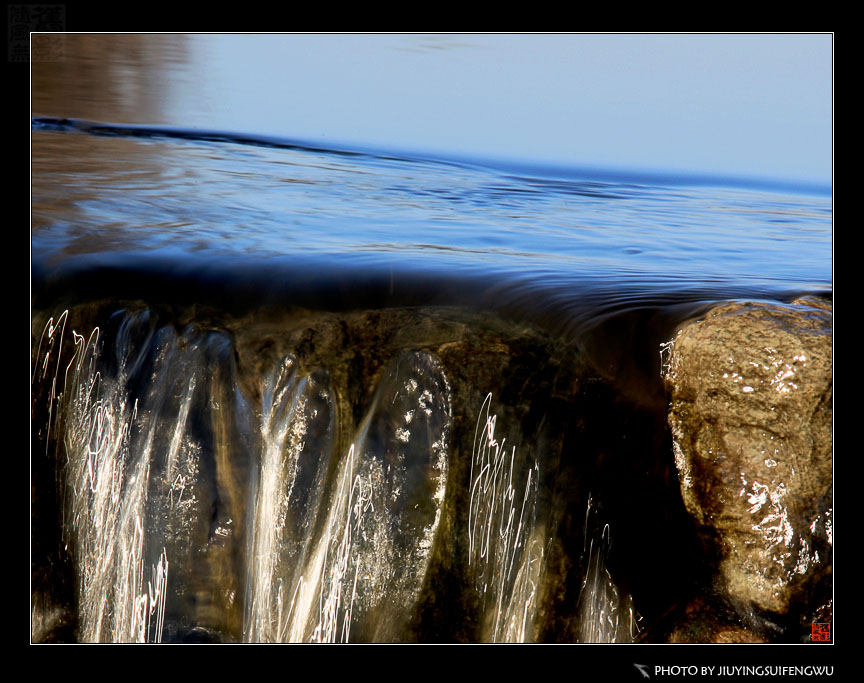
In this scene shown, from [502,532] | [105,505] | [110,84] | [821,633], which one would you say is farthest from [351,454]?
[110,84]

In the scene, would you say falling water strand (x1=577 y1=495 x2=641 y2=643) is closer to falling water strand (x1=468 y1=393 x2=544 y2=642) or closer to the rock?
falling water strand (x1=468 y1=393 x2=544 y2=642)

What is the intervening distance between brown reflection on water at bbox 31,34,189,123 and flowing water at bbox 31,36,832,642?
9.46 feet

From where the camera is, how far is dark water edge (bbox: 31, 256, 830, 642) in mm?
2756

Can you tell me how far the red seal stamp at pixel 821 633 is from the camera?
103 inches

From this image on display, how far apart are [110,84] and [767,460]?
587 cm

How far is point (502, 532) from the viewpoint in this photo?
108 inches

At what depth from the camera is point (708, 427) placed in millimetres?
2693

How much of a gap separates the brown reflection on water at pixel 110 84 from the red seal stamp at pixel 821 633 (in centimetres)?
527

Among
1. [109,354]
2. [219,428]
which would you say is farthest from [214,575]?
[109,354]

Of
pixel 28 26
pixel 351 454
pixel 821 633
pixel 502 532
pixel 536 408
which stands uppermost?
pixel 28 26

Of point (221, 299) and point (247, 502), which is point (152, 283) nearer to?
point (221, 299)

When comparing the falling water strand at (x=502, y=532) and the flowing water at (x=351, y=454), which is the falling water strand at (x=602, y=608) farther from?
the falling water strand at (x=502, y=532)

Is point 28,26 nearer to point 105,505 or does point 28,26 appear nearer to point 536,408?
point 105,505

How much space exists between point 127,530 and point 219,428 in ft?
1.84
